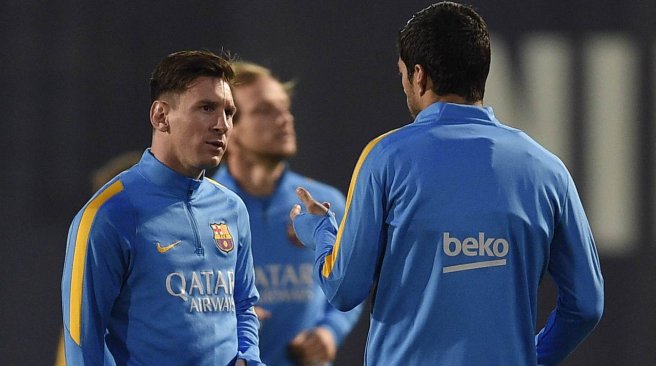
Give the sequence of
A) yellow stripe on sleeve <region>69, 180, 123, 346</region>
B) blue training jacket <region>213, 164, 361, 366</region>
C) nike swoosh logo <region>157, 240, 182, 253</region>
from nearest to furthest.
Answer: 1. yellow stripe on sleeve <region>69, 180, 123, 346</region>
2. nike swoosh logo <region>157, 240, 182, 253</region>
3. blue training jacket <region>213, 164, 361, 366</region>

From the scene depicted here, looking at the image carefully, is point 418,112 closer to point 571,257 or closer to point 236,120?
point 571,257

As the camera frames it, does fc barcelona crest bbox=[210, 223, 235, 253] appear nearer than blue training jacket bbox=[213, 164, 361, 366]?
Yes

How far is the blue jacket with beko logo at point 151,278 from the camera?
7.89 feet

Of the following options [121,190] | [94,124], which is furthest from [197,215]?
[94,124]

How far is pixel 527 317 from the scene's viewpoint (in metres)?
2.35

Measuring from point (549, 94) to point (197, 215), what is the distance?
104 inches

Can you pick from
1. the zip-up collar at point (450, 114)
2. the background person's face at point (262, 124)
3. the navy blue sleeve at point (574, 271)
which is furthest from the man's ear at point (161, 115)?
the background person's face at point (262, 124)

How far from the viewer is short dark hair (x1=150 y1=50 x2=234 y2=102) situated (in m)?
2.61

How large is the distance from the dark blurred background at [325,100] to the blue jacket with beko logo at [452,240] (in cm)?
239

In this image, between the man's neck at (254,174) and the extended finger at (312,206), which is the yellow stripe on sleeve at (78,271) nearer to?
the extended finger at (312,206)

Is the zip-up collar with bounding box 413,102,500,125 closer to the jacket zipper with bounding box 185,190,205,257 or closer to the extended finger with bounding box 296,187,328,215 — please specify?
the extended finger with bounding box 296,187,328,215

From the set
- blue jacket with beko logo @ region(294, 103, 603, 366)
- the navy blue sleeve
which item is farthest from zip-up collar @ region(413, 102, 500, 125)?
the navy blue sleeve

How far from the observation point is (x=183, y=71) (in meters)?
2.61

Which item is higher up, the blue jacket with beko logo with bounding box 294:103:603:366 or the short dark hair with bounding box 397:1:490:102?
the short dark hair with bounding box 397:1:490:102
